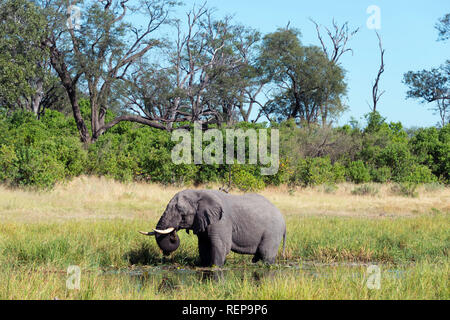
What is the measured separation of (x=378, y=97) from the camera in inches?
1957

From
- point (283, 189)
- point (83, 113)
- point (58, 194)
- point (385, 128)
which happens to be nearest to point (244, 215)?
point (58, 194)

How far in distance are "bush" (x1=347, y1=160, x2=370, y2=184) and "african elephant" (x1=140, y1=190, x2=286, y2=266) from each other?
68.6ft

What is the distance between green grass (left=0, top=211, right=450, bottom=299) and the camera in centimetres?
665

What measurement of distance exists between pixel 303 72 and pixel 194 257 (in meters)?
41.0

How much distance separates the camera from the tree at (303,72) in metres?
48.5

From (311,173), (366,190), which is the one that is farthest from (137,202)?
(366,190)

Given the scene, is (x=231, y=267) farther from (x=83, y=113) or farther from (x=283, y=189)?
(x=83, y=113)

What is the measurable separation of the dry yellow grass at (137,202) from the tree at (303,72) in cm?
2539

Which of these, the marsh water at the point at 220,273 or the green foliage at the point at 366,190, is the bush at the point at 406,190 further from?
the marsh water at the point at 220,273

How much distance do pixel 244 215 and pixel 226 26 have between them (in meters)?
40.8

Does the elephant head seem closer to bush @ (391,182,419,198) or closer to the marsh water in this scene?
the marsh water

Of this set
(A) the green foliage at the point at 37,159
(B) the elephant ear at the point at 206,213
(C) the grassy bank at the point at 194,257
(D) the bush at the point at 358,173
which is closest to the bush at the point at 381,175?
(D) the bush at the point at 358,173

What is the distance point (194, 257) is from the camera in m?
10.1

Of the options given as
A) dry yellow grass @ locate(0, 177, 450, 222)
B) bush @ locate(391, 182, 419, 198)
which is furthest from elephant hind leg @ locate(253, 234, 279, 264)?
bush @ locate(391, 182, 419, 198)
